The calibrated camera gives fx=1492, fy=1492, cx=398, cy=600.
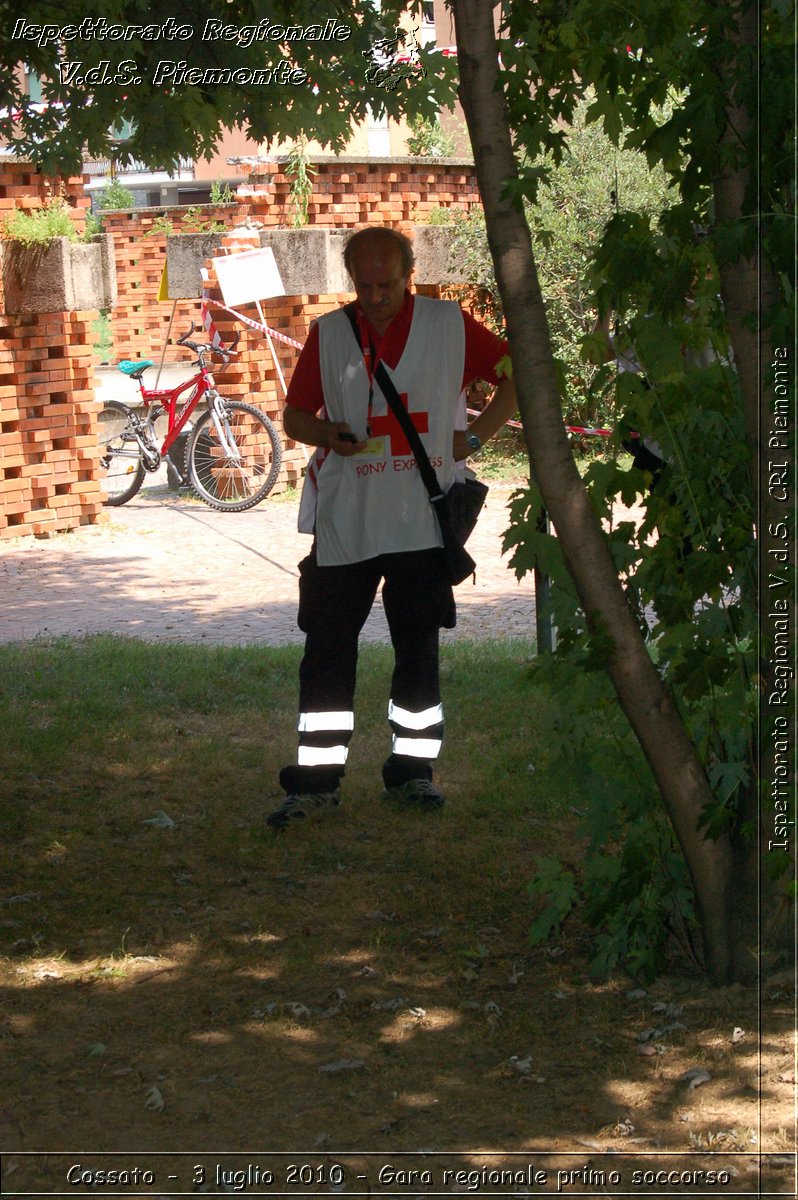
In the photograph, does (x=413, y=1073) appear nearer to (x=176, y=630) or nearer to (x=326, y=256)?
(x=176, y=630)

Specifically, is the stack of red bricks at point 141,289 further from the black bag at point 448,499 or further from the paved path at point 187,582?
the black bag at point 448,499

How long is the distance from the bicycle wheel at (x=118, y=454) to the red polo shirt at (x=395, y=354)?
28.0 feet

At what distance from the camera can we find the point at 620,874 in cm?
391

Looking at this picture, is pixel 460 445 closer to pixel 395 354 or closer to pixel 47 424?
pixel 395 354

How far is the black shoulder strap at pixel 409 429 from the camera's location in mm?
5090

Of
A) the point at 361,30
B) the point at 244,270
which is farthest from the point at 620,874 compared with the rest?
the point at 244,270

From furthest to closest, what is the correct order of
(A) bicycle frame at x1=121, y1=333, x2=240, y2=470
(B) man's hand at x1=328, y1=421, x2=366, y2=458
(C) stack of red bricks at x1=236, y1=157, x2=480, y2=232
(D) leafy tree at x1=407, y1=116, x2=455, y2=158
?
(D) leafy tree at x1=407, y1=116, x2=455, y2=158
(C) stack of red bricks at x1=236, y1=157, x2=480, y2=232
(A) bicycle frame at x1=121, y1=333, x2=240, y2=470
(B) man's hand at x1=328, y1=421, x2=366, y2=458

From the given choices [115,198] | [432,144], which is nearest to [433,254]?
A: [432,144]

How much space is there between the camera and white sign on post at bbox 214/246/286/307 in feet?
44.7

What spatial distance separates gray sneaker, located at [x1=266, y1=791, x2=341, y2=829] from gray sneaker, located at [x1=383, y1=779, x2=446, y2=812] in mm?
291

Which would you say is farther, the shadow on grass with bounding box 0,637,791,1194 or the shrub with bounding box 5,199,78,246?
the shrub with bounding box 5,199,78,246

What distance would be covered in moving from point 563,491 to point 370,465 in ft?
4.87

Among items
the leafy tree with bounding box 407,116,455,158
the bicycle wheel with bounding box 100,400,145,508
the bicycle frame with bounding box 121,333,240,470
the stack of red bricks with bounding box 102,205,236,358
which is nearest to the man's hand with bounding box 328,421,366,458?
the bicycle frame with bounding box 121,333,240,470

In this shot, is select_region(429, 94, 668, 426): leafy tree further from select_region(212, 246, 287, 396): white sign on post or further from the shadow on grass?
the shadow on grass
